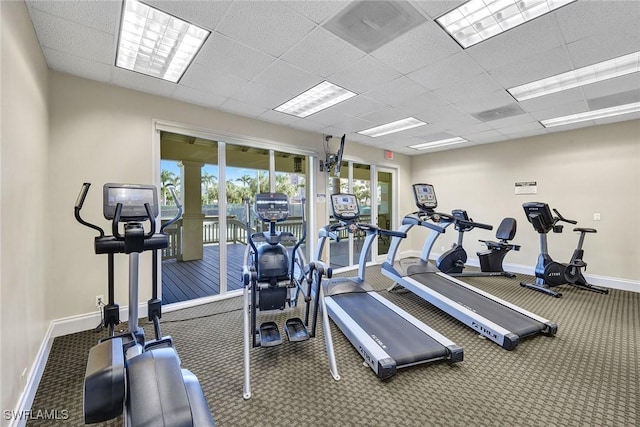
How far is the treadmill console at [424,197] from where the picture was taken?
4633 mm

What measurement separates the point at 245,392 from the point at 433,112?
171 inches

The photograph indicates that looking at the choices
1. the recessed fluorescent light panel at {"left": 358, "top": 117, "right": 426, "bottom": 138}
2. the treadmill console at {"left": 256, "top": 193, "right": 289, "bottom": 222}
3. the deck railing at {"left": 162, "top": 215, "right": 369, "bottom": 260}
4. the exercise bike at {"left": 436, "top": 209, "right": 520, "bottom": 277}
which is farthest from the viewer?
the exercise bike at {"left": 436, "top": 209, "right": 520, "bottom": 277}

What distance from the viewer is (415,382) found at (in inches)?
88.4

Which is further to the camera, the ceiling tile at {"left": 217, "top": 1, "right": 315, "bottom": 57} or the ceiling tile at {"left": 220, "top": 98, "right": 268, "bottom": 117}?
the ceiling tile at {"left": 220, "top": 98, "right": 268, "bottom": 117}

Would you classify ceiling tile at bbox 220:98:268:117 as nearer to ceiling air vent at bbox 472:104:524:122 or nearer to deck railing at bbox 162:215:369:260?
deck railing at bbox 162:215:369:260

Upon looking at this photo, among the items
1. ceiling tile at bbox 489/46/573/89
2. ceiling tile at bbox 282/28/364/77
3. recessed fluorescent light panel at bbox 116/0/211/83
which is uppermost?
recessed fluorescent light panel at bbox 116/0/211/83

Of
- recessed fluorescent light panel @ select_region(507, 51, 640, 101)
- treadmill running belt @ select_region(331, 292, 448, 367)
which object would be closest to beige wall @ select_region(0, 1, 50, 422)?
treadmill running belt @ select_region(331, 292, 448, 367)

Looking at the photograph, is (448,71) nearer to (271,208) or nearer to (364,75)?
(364,75)

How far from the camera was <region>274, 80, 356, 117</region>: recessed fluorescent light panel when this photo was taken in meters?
3.49

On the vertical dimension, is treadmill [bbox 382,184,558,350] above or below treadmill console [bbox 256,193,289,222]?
→ below

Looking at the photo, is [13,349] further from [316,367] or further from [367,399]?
[367,399]

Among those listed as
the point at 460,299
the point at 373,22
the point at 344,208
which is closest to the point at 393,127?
the point at 344,208

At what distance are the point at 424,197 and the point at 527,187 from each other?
2775 millimetres

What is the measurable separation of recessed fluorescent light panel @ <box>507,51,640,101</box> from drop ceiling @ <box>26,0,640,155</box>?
0.48 feet
